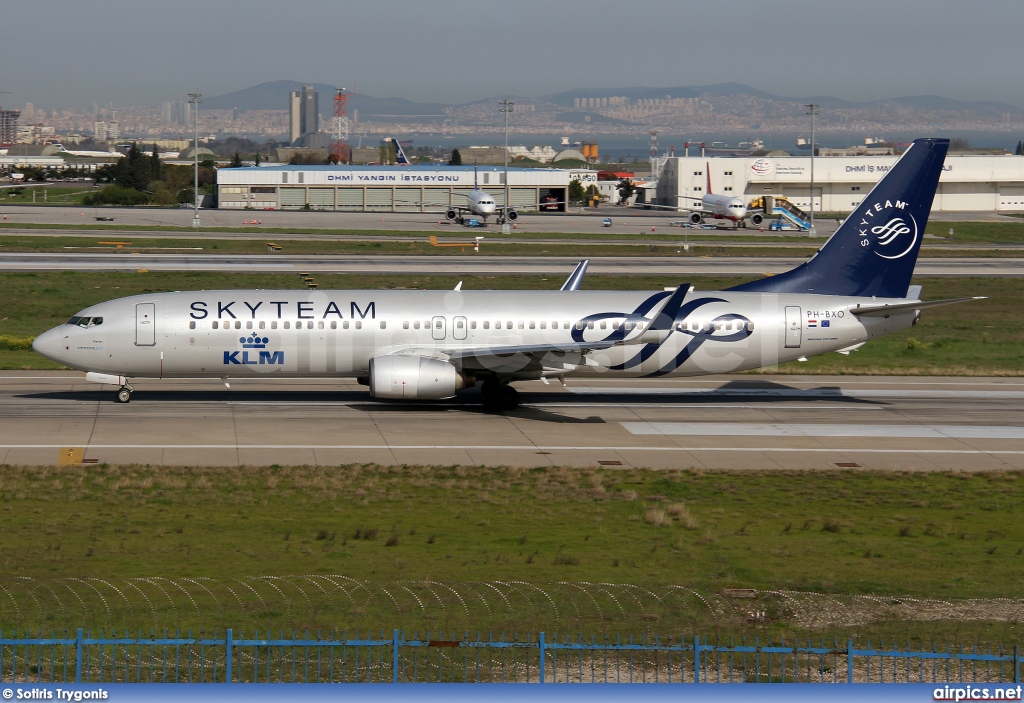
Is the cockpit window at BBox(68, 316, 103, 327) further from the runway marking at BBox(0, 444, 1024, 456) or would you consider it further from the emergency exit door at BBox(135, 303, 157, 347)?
the runway marking at BBox(0, 444, 1024, 456)

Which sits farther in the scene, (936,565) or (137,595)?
(936,565)

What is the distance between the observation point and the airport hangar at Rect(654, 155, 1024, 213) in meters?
169

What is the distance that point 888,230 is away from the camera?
4322 centimetres

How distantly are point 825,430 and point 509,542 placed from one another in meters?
17.9

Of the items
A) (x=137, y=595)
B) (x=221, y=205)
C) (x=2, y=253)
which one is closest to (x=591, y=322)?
(x=137, y=595)

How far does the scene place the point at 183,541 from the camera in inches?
944

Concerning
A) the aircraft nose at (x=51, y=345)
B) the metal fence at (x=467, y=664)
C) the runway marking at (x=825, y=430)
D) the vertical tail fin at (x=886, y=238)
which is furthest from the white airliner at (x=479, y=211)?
the metal fence at (x=467, y=664)

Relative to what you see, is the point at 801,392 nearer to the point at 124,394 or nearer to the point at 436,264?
the point at 124,394

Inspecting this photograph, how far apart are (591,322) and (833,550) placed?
58.8 ft

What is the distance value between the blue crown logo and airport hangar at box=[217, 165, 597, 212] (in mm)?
122401

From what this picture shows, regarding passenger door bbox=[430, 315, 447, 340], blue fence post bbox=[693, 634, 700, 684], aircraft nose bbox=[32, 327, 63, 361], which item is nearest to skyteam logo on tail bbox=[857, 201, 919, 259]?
passenger door bbox=[430, 315, 447, 340]

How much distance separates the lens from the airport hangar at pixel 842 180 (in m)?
169

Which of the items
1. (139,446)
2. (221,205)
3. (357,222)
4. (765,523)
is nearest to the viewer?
(765,523)

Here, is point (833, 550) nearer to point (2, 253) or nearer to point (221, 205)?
point (2, 253)
